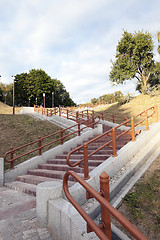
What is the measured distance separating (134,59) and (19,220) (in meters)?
36.8

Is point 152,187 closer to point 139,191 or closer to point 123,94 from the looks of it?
point 139,191

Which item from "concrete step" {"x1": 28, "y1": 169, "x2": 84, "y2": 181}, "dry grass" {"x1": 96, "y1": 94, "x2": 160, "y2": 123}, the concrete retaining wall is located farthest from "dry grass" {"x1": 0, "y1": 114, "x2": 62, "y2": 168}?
"dry grass" {"x1": 96, "y1": 94, "x2": 160, "y2": 123}

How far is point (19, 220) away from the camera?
3.62m

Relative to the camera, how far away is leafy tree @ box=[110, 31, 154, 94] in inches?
1302

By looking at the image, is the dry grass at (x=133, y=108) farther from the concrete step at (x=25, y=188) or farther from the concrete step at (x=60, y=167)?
the concrete step at (x=25, y=188)

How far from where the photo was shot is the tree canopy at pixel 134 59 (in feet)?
108

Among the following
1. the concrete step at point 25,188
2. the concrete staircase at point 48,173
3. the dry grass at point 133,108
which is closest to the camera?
the concrete step at point 25,188

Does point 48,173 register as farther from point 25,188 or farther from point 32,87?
point 32,87

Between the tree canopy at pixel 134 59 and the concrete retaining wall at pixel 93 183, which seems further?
the tree canopy at pixel 134 59

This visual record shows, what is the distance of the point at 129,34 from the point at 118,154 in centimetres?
3689

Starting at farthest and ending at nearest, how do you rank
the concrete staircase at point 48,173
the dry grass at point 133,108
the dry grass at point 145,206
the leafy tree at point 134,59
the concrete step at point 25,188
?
1. the leafy tree at point 134,59
2. the dry grass at point 133,108
3. the concrete staircase at point 48,173
4. the concrete step at point 25,188
5. the dry grass at point 145,206

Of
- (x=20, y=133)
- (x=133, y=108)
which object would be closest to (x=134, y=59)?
(x=133, y=108)

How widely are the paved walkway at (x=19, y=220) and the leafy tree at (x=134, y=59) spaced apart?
32.5 metres

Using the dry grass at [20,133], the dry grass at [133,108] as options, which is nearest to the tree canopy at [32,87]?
the dry grass at [133,108]
